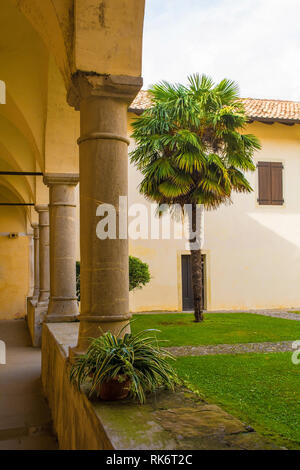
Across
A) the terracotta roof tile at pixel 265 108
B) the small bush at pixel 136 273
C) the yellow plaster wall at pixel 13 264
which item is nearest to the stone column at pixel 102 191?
the small bush at pixel 136 273

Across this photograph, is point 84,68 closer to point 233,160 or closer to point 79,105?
point 79,105

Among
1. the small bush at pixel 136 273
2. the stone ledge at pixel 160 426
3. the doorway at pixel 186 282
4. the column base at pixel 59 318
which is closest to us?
the stone ledge at pixel 160 426

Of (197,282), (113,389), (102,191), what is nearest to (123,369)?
(113,389)

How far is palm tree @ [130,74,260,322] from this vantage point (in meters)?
10.4

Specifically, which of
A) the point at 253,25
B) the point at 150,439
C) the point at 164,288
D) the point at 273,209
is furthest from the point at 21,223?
the point at 150,439

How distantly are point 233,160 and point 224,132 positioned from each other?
26.4 inches

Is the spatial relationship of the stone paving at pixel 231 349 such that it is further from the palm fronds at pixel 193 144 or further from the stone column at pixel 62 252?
the palm fronds at pixel 193 144

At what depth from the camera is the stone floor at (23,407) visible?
447cm

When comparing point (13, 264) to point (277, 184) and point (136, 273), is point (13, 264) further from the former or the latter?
point (277, 184)

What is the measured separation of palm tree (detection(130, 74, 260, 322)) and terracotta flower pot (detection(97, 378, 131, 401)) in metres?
Answer: 7.92

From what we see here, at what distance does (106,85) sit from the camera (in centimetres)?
343

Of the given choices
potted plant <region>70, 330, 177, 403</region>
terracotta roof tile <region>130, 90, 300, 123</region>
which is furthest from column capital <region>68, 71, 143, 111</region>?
terracotta roof tile <region>130, 90, 300, 123</region>

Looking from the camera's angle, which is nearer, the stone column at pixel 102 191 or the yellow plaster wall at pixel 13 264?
the stone column at pixel 102 191

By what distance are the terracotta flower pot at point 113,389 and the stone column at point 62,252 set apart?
4377 millimetres
